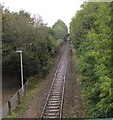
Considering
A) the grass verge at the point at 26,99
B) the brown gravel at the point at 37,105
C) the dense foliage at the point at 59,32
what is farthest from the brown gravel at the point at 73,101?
the dense foliage at the point at 59,32

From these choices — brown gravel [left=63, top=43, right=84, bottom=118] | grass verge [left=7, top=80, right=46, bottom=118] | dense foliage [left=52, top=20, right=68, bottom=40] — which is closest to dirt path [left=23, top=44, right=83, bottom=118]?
brown gravel [left=63, top=43, right=84, bottom=118]

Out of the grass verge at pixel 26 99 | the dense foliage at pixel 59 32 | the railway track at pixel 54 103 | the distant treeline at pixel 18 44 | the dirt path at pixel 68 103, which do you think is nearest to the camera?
the railway track at pixel 54 103

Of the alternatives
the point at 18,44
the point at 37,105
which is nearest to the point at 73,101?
the point at 37,105

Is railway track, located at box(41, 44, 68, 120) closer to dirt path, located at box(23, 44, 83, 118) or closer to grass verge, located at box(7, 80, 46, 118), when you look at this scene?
dirt path, located at box(23, 44, 83, 118)

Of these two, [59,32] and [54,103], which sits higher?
[59,32]

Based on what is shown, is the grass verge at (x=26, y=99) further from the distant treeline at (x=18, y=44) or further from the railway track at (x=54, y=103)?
the distant treeline at (x=18, y=44)

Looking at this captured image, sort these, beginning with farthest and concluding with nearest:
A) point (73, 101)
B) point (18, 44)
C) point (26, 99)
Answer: point (18, 44) < point (26, 99) < point (73, 101)

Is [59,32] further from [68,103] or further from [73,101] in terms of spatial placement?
[68,103]

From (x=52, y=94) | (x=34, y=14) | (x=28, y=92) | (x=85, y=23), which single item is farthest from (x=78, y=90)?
(x=34, y=14)

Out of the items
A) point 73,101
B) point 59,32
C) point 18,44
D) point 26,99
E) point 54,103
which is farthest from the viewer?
point 59,32

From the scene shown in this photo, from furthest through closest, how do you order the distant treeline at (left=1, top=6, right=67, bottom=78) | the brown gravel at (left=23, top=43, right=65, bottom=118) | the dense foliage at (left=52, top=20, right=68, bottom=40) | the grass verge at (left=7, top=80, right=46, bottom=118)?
the dense foliage at (left=52, top=20, right=68, bottom=40), the distant treeline at (left=1, top=6, right=67, bottom=78), the grass verge at (left=7, top=80, right=46, bottom=118), the brown gravel at (left=23, top=43, right=65, bottom=118)

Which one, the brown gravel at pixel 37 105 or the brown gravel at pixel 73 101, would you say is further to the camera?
the brown gravel at pixel 37 105

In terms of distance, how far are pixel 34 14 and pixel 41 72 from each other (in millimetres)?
11701

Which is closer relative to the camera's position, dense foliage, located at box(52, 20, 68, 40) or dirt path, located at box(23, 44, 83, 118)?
dirt path, located at box(23, 44, 83, 118)
